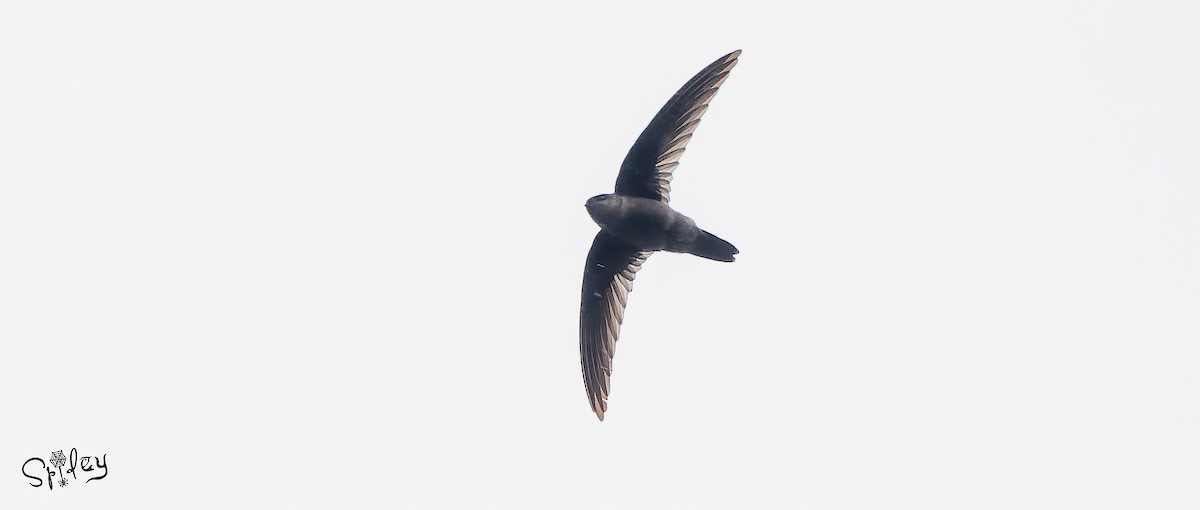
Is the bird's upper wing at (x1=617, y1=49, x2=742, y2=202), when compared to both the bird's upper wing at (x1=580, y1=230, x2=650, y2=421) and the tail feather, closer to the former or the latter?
the tail feather

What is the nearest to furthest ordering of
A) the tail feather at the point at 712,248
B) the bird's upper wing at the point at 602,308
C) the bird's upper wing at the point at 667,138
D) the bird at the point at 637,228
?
1. the bird's upper wing at the point at 667,138
2. the bird at the point at 637,228
3. the tail feather at the point at 712,248
4. the bird's upper wing at the point at 602,308

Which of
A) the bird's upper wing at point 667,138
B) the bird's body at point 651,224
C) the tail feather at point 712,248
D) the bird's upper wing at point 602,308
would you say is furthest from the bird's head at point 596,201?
the tail feather at point 712,248

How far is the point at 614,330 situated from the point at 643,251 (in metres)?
0.95

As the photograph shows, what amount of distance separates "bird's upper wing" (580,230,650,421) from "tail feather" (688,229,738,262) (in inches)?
33.3

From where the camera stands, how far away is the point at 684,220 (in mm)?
12125

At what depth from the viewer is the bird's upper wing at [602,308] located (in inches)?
503

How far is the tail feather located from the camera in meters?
12.2

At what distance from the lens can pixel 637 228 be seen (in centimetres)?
1212

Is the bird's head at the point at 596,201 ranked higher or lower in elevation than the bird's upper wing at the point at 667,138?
lower

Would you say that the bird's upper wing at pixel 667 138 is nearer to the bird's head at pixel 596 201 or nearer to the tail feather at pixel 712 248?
the bird's head at pixel 596 201

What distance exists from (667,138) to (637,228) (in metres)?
1.00

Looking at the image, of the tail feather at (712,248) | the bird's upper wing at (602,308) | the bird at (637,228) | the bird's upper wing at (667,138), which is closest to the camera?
the bird's upper wing at (667,138)

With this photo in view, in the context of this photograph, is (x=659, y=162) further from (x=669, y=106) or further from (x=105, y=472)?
(x=105, y=472)

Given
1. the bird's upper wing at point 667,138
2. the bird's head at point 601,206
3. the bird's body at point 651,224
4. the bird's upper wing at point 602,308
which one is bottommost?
the bird's upper wing at point 602,308
